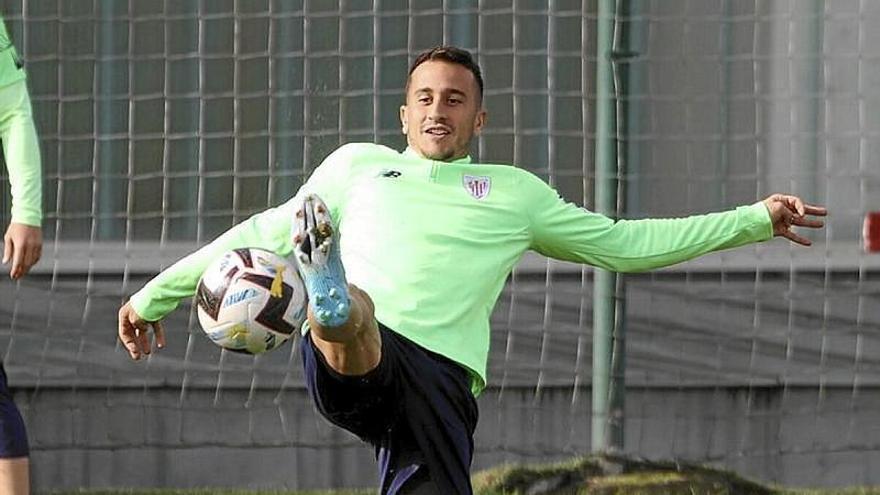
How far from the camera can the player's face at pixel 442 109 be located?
590cm

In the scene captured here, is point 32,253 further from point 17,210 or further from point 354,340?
point 354,340

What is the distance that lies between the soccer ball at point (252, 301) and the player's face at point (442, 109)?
2.46ft

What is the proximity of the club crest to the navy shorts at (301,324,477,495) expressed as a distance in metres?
0.55

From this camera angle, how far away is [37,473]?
8797mm

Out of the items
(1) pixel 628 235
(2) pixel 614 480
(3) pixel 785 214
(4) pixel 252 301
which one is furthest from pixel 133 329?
(2) pixel 614 480

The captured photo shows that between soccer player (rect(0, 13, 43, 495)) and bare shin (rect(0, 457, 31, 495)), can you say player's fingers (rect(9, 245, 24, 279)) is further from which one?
bare shin (rect(0, 457, 31, 495))

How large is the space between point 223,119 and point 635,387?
217cm

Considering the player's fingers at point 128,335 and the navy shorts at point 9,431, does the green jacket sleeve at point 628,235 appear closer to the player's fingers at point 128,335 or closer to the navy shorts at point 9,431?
the player's fingers at point 128,335

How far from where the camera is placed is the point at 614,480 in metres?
7.95

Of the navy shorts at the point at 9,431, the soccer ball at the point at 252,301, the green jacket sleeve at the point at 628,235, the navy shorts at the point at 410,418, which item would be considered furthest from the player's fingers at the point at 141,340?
the green jacket sleeve at the point at 628,235

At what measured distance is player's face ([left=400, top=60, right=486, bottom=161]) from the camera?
5902 mm

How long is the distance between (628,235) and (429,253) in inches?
25.2

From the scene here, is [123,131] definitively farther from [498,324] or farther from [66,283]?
[498,324]

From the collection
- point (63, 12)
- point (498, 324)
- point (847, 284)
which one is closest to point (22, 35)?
point (63, 12)
